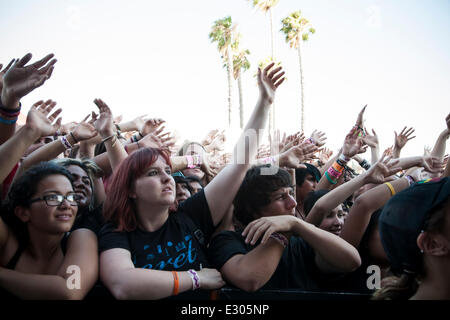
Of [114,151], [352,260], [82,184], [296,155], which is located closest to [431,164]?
[296,155]

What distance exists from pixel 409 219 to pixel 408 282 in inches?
11.7

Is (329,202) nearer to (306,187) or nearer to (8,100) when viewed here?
(306,187)

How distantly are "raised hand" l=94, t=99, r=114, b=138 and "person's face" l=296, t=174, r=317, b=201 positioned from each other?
212cm

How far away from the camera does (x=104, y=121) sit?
286cm

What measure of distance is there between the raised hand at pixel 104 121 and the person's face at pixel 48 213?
860 millimetres

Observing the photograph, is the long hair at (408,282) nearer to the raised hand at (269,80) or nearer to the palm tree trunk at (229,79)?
the raised hand at (269,80)

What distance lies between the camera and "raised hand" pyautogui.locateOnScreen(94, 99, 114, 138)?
111 inches

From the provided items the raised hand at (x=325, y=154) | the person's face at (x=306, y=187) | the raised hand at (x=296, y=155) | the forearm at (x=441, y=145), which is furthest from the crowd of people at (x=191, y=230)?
the raised hand at (x=325, y=154)

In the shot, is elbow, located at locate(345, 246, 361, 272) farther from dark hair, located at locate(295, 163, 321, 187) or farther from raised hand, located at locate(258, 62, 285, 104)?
dark hair, located at locate(295, 163, 321, 187)

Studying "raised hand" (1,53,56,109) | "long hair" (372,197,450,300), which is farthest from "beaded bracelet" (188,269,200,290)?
"raised hand" (1,53,56,109)

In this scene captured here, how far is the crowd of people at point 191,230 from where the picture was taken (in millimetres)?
1442
